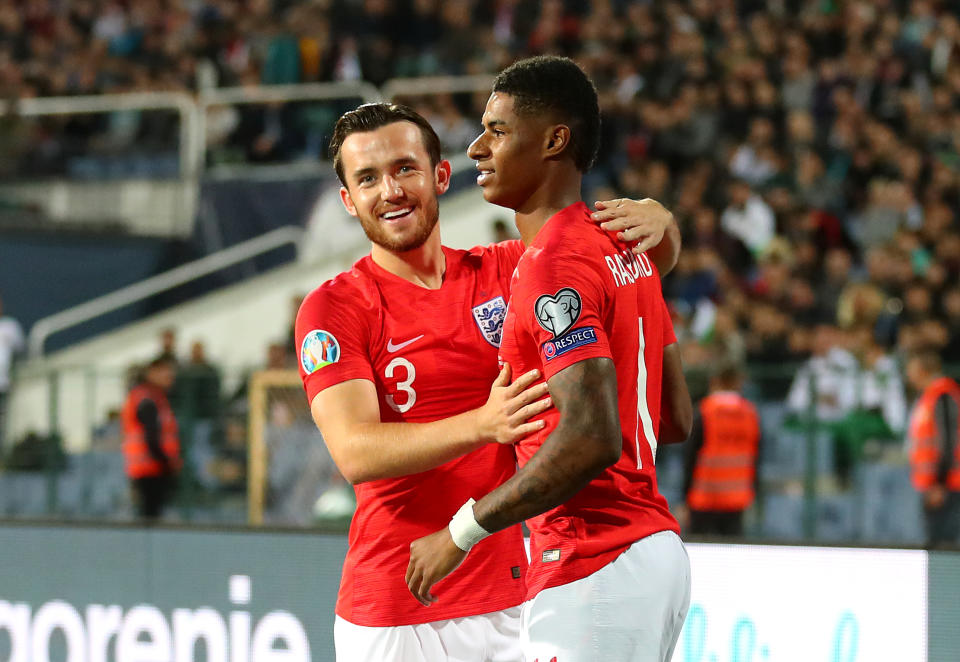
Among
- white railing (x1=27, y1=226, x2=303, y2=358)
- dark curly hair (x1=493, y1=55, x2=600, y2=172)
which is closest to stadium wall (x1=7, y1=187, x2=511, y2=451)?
white railing (x1=27, y1=226, x2=303, y2=358)

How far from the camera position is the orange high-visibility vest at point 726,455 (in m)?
9.35

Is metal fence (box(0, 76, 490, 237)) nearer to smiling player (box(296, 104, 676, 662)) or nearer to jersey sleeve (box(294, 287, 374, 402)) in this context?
smiling player (box(296, 104, 676, 662))

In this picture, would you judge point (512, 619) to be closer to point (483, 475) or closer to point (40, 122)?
point (483, 475)

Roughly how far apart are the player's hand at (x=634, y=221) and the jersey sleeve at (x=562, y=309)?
0.93ft

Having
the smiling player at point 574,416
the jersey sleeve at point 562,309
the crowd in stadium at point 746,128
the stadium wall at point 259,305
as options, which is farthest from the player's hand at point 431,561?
the stadium wall at point 259,305

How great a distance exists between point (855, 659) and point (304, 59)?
12.2 m

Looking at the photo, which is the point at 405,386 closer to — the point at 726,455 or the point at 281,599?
the point at 281,599

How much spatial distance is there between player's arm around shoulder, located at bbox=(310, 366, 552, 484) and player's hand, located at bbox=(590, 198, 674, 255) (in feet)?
1.54

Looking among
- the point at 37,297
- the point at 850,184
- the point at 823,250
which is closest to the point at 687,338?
the point at 823,250

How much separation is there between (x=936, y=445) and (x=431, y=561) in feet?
21.5

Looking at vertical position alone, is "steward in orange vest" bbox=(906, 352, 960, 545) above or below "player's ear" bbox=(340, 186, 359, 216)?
below

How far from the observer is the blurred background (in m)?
9.96

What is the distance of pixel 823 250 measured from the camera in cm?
1170

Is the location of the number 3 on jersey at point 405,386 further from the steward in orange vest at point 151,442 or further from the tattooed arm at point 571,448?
the steward in orange vest at point 151,442
